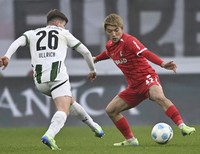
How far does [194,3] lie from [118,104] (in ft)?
24.5

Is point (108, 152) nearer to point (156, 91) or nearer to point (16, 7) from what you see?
point (156, 91)

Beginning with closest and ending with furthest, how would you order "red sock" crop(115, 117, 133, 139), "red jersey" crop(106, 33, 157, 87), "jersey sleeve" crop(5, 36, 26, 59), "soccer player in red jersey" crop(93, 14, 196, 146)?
"jersey sleeve" crop(5, 36, 26, 59), "soccer player in red jersey" crop(93, 14, 196, 146), "red jersey" crop(106, 33, 157, 87), "red sock" crop(115, 117, 133, 139)

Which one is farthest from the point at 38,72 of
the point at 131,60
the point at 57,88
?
the point at 131,60

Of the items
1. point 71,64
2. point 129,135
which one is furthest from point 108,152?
point 71,64

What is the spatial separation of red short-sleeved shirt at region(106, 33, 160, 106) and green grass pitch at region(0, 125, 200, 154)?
76cm

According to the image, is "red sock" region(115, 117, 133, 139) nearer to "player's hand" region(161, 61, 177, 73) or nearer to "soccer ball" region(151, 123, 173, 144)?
"soccer ball" region(151, 123, 173, 144)

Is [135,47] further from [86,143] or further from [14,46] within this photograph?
[86,143]

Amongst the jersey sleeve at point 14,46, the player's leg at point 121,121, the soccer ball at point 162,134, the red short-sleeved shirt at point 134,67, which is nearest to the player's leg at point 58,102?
the jersey sleeve at point 14,46

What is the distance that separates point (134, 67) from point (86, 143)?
5.33 ft

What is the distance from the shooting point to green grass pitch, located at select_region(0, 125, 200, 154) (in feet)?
34.4

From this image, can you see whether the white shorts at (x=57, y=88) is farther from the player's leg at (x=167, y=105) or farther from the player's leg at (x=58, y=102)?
the player's leg at (x=167, y=105)

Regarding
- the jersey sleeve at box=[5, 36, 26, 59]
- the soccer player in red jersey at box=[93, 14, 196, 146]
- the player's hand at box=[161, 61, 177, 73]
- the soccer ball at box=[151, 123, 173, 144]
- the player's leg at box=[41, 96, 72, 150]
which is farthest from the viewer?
the soccer player in red jersey at box=[93, 14, 196, 146]

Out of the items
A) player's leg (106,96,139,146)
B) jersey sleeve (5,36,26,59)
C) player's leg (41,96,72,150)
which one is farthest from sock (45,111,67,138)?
player's leg (106,96,139,146)

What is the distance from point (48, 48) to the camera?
11.0m
